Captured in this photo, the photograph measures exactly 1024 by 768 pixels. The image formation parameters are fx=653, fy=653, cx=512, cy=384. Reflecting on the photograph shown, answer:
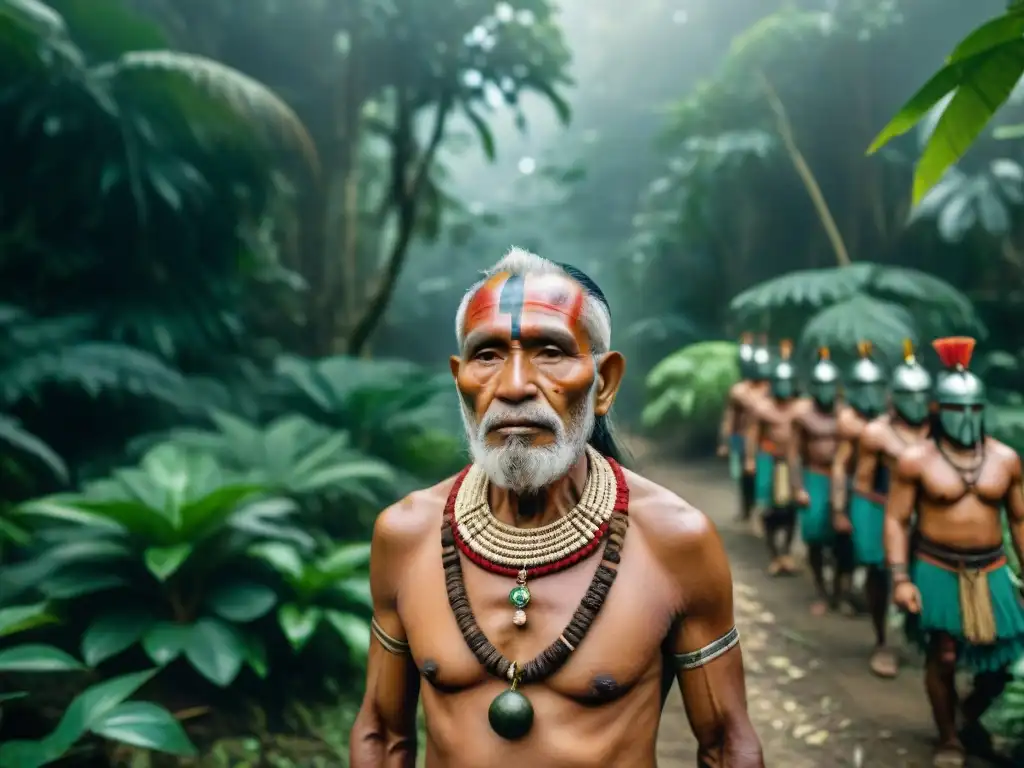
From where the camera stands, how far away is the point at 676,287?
14.3 metres

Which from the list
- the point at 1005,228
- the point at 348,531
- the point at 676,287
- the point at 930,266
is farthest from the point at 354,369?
the point at 676,287

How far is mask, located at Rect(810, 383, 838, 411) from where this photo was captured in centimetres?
469

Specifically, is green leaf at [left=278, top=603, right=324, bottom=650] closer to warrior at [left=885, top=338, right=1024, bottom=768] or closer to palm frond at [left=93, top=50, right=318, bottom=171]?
warrior at [left=885, top=338, right=1024, bottom=768]

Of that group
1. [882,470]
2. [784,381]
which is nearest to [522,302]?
[882,470]

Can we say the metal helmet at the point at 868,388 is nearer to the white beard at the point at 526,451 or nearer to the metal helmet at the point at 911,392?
the metal helmet at the point at 911,392

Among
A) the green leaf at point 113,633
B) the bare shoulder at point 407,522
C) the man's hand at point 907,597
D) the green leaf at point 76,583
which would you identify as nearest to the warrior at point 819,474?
the man's hand at point 907,597

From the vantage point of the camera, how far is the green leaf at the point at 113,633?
259 cm

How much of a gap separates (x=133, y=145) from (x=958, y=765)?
21.0 feet

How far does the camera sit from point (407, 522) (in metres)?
1.44

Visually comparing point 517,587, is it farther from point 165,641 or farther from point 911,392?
point 911,392

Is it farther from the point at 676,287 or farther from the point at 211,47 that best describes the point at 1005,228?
the point at 211,47

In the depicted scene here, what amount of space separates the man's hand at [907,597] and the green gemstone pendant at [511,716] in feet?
6.94

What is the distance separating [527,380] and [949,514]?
89.7 inches

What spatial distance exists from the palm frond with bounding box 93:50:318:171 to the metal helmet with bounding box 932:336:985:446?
514cm
